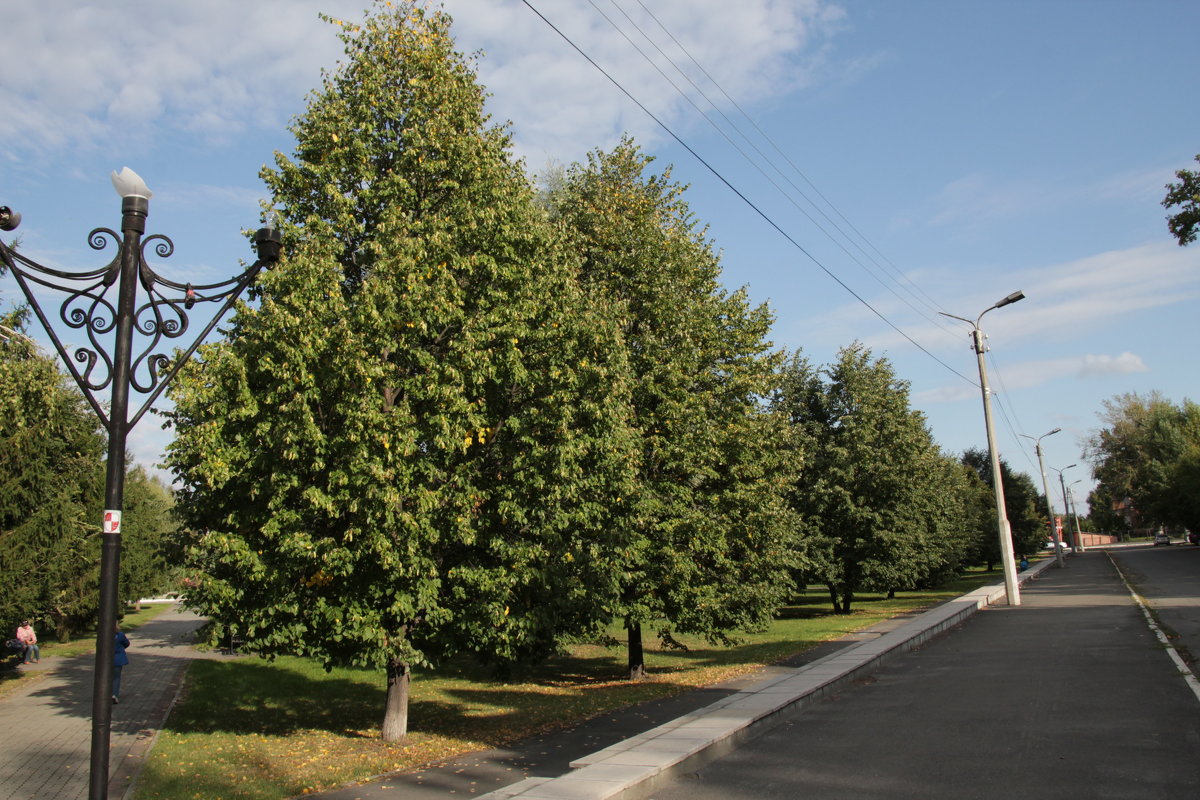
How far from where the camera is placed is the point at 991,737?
8.84 metres

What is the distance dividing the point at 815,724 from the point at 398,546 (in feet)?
18.8

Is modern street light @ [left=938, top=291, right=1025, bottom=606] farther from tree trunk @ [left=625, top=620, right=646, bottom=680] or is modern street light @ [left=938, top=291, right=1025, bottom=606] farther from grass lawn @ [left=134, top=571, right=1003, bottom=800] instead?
tree trunk @ [left=625, top=620, right=646, bottom=680]

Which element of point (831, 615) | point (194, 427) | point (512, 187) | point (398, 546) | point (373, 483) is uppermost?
point (512, 187)

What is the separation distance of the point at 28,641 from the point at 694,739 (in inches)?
1029

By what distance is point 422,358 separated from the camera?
36.1 ft

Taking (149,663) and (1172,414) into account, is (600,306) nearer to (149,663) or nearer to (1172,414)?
(149,663)

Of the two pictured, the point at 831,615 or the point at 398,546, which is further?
the point at 831,615

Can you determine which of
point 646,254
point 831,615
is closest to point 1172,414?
point 831,615

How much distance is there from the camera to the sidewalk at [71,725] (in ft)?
36.8

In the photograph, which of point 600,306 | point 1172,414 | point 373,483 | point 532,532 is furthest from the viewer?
point 1172,414

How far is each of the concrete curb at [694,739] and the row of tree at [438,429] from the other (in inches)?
102

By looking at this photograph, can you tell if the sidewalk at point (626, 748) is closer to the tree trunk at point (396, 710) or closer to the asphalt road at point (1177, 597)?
the tree trunk at point (396, 710)

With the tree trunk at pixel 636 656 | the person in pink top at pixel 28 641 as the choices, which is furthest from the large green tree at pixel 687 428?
the person in pink top at pixel 28 641

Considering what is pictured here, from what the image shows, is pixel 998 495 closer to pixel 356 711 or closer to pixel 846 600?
pixel 846 600
